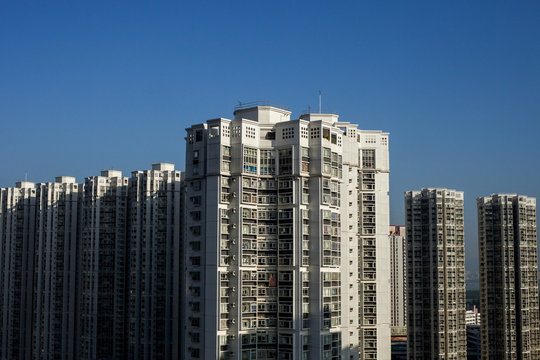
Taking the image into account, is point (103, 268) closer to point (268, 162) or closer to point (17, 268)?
point (17, 268)

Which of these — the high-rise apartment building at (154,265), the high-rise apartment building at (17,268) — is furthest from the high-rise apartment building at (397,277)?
the high-rise apartment building at (17,268)

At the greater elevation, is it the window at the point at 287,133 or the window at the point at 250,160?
the window at the point at 287,133

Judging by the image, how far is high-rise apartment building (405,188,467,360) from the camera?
11006 cm

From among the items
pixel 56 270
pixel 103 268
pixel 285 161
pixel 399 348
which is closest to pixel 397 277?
pixel 399 348

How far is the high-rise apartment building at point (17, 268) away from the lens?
110938 mm

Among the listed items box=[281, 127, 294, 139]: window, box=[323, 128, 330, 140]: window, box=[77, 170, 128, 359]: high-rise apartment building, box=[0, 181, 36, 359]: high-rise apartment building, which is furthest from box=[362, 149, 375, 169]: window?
box=[0, 181, 36, 359]: high-rise apartment building

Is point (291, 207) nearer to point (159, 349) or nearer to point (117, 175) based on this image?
point (159, 349)

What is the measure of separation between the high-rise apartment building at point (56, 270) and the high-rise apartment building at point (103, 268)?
2.49 meters

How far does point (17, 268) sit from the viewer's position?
113 m

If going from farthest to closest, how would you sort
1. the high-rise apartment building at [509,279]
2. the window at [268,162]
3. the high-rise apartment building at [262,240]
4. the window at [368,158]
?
the high-rise apartment building at [509,279]
the window at [368,158]
the window at [268,162]
the high-rise apartment building at [262,240]

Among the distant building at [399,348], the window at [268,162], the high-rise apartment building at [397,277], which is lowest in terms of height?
the distant building at [399,348]

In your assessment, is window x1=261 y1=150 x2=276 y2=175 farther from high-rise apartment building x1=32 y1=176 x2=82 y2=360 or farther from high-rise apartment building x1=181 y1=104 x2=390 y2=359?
high-rise apartment building x1=32 y1=176 x2=82 y2=360

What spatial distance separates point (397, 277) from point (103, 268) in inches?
4171

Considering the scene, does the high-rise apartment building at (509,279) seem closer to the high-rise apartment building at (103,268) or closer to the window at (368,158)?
the window at (368,158)
